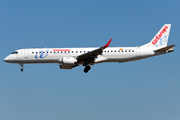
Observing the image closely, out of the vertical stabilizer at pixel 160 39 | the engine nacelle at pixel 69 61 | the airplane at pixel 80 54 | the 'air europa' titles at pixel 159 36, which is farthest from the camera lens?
the 'air europa' titles at pixel 159 36

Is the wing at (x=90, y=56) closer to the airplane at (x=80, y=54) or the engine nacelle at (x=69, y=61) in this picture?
the airplane at (x=80, y=54)

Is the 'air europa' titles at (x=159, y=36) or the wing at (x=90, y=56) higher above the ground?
the 'air europa' titles at (x=159, y=36)

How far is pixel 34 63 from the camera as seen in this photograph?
146ft

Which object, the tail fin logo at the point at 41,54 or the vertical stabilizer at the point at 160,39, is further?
the vertical stabilizer at the point at 160,39

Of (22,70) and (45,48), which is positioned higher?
(45,48)

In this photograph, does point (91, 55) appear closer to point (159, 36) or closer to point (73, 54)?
point (73, 54)

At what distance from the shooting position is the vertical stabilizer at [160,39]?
150ft

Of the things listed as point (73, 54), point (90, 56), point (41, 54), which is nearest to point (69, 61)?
point (73, 54)

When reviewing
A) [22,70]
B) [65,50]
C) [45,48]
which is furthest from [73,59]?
[22,70]

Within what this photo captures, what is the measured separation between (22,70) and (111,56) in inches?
520

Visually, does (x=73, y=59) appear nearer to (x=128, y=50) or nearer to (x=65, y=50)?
(x=65, y=50)

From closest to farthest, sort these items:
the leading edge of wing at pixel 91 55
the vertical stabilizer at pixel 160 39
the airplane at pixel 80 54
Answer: the leading edge of wing at pixel 91 55, the airplane at pixel 80 54, the vertical stabilizer at pixel 160 39

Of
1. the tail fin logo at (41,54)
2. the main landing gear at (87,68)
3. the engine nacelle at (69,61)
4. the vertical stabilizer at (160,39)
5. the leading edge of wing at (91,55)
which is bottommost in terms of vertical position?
the main landing gear at (87,68)

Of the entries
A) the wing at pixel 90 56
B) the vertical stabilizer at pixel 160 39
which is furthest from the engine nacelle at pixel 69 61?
the vertical stabilizer at pixel 160 39
